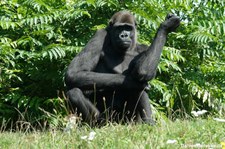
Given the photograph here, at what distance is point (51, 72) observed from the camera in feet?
28.5

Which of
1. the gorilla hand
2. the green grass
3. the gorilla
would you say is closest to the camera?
the green grass

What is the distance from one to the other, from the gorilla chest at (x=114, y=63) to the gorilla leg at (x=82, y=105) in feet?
2.07

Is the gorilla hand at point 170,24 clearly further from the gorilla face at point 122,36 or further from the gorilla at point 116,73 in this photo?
the gorilla face at point 122,36

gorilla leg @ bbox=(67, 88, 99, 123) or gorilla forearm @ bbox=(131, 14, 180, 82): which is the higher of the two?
gorilla forearm @ bbox=(131, 14, 180, 82)

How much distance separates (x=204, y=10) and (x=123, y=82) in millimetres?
2745

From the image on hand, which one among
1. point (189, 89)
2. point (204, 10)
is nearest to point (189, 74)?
point (189, 89)

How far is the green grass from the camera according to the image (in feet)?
15.2

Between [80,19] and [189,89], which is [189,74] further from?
[80,19]

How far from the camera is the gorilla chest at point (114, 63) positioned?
7.46 m

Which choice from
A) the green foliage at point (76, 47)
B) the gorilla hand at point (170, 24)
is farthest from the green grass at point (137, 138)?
the green foliage at point (76, 47)

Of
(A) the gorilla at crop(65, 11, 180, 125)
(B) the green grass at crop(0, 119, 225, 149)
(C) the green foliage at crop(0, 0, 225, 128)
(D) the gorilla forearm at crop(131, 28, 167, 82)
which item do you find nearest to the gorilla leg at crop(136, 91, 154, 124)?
(A) the gorilla at crop(65, 11, 180, 125)

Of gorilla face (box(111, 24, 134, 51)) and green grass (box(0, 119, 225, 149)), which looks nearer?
green grass (box(0, 119, 225, 149))

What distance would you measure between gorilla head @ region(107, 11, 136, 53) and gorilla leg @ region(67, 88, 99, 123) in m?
0.85

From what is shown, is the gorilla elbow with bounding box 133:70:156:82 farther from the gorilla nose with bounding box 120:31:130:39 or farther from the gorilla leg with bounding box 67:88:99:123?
the gorilla leg with bounding box 67:88:99:123
